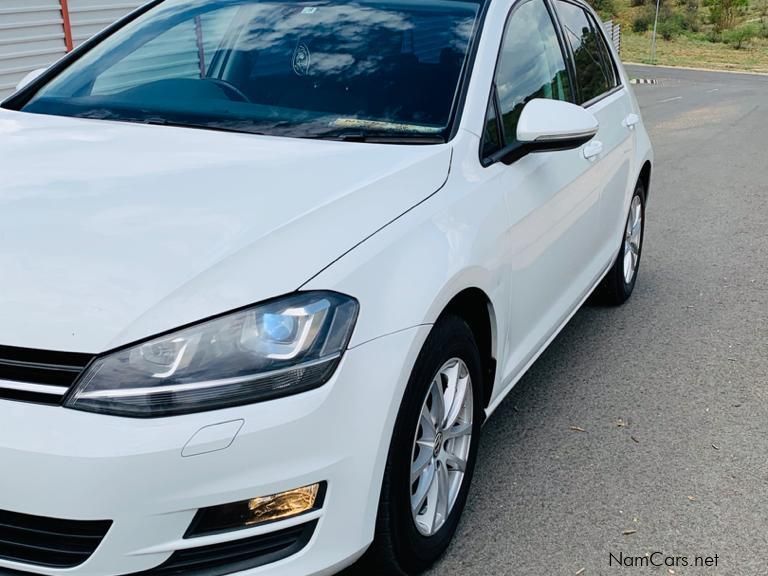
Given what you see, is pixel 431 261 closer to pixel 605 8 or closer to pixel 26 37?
pixel 26 37

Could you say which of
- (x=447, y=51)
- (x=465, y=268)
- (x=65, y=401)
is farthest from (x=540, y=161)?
(x=65, y=401)

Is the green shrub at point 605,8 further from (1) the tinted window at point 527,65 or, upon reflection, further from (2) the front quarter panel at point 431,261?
(2) the front quarter panel at point 431,261

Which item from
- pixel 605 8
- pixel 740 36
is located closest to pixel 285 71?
pixel 740 36

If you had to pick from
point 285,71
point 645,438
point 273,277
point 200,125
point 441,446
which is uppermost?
point 285,71

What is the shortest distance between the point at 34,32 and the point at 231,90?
635 cm

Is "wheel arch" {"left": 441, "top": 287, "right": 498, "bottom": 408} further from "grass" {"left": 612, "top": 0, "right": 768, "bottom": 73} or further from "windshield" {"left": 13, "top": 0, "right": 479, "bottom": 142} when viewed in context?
"grass" {"left": 612, "top": 0, "right": 768, "bottom": 73}

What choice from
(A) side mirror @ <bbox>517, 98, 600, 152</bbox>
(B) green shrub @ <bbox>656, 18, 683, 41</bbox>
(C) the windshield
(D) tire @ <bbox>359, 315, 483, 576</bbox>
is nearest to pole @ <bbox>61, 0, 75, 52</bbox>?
(C) the windshield

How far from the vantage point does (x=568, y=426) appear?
12.8ft

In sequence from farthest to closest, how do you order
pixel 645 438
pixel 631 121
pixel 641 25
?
pixel 641 25, pixel 631 121, pixel 645 438

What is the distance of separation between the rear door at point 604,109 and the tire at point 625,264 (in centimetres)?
26

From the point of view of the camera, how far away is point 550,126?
317 centimetres

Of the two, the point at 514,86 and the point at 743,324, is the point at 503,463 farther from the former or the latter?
the point at 743,324

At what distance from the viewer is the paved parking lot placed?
9.94 feet

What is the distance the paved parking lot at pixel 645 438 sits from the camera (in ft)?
9.94
